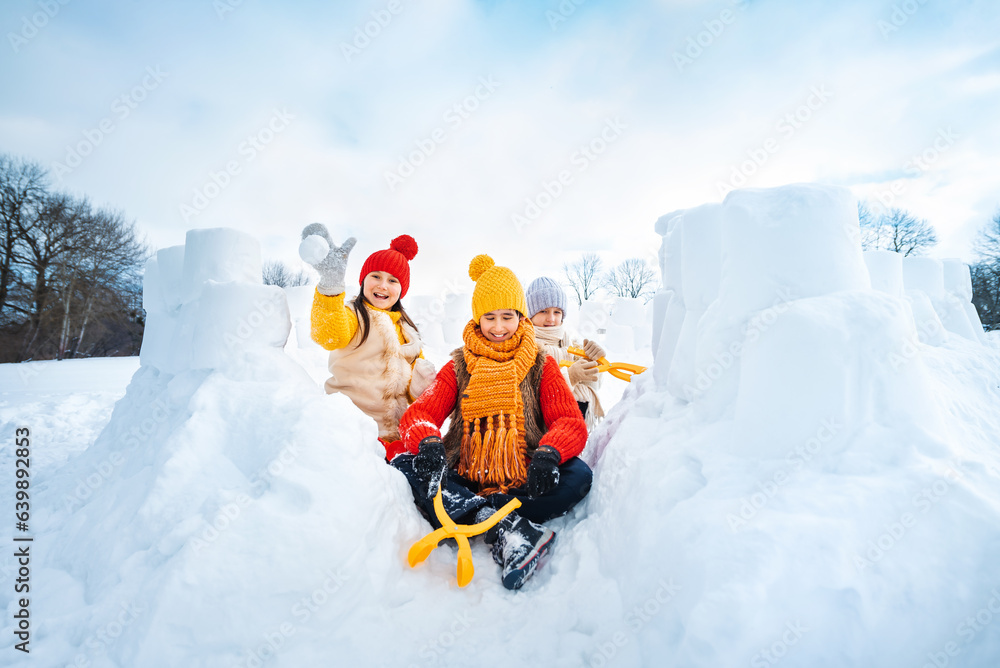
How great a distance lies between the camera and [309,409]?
185 cm

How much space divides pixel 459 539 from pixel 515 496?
16.6 inches

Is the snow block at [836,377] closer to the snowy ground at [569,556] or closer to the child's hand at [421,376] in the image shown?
the snowy ground at [569,556]

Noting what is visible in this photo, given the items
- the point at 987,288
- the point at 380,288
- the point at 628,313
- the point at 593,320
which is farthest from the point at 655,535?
the point at 987,288

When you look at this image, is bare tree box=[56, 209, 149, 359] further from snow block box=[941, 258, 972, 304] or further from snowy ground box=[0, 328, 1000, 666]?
snow block box=[941, 258, 972, 304]

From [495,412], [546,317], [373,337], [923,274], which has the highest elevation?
[923,274]

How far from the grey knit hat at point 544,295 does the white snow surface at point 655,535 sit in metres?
1.45

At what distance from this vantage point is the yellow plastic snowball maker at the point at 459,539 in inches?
64.2

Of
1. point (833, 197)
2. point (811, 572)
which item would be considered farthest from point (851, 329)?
point (811, 572)

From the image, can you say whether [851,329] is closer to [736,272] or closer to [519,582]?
[736,272]

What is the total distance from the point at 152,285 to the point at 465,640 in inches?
145

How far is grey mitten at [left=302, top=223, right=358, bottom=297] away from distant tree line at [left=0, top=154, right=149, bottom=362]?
16.0 m

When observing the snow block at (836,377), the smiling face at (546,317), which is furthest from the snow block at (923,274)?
the snow block at (836,377)

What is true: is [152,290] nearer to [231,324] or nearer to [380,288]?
[231,324]

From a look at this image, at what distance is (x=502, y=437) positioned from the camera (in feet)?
6.89
